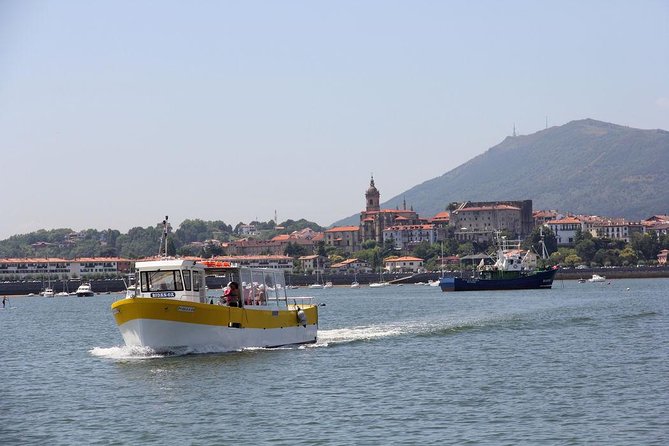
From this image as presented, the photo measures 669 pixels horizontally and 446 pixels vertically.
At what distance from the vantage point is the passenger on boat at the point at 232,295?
48.3 meters

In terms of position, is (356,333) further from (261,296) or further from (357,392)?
(357,392)

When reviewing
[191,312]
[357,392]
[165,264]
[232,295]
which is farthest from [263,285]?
[357,392]

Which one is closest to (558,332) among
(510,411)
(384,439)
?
(510,411)

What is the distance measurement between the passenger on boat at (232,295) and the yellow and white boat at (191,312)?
0.55 feet

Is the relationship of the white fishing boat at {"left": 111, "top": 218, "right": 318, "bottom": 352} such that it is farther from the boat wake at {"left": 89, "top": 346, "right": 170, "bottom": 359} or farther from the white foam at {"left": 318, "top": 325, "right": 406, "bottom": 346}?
→ the white foam at {"left": 318, "top": 325, "right": 406, "bottom": 346}

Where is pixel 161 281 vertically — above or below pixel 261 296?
above

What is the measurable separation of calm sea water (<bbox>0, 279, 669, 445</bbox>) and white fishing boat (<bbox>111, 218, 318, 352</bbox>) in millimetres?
759

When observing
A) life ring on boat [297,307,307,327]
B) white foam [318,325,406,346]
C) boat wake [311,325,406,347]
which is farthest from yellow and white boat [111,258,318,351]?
white foam [318,325,406,346]

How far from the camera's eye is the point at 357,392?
36.5m

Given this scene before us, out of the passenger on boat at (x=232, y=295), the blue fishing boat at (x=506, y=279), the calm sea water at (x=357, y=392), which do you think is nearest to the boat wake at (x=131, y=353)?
the calm sea water at (x=357, y=392)

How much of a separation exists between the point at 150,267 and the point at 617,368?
18106 mm

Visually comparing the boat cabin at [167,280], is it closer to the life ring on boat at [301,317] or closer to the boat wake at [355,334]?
the life ring on boat at [301,317]

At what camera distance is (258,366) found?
4328 centimetres

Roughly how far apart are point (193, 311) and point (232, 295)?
3.46 meters
